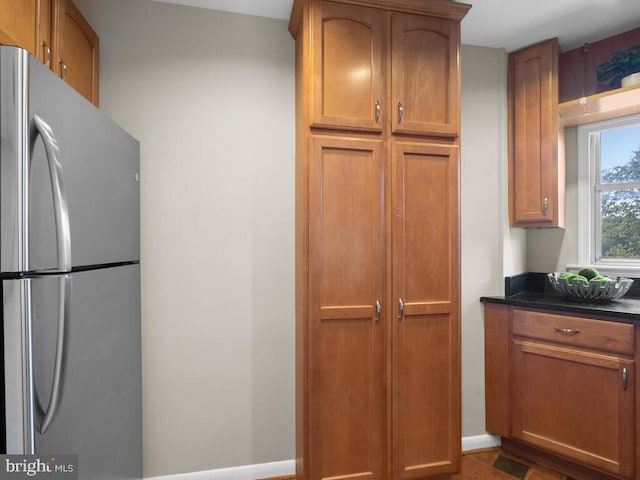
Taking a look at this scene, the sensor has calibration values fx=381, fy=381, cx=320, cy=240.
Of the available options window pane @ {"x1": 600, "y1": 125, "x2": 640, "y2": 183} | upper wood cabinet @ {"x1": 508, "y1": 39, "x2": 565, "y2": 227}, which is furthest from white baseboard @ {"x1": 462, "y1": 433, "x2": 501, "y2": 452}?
window pane @ {"x1": 600, "y1": 125, "x2": 640, "y2": 183}

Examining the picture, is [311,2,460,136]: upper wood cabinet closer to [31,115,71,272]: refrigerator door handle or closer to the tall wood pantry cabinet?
the tall wood pantry cabinet

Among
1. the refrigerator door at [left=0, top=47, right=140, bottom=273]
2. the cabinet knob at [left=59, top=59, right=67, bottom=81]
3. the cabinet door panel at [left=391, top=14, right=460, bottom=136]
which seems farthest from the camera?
the cabinet door panel at [left=391, top=14, right=460, bottom=136]

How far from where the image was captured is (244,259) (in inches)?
86.0

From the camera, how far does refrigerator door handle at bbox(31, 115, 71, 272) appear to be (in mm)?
890

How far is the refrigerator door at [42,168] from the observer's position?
2.77 feet

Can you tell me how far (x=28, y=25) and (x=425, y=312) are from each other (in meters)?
2.08

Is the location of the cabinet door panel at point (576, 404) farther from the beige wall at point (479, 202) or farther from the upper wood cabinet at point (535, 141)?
the upper wood cabinet at point (535, 141)

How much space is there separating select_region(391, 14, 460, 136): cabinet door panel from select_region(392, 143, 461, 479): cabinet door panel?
0.13 m

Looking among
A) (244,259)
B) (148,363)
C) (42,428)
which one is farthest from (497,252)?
(42,428)

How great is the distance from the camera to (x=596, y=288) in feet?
7.27

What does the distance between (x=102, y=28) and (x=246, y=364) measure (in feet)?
6.44

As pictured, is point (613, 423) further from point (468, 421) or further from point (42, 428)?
point (42, 428)

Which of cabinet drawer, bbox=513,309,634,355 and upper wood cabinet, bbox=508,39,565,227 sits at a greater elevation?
upper wood cabinet, bbox=508,39,565,227

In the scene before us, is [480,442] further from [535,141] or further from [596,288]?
[535,141]
